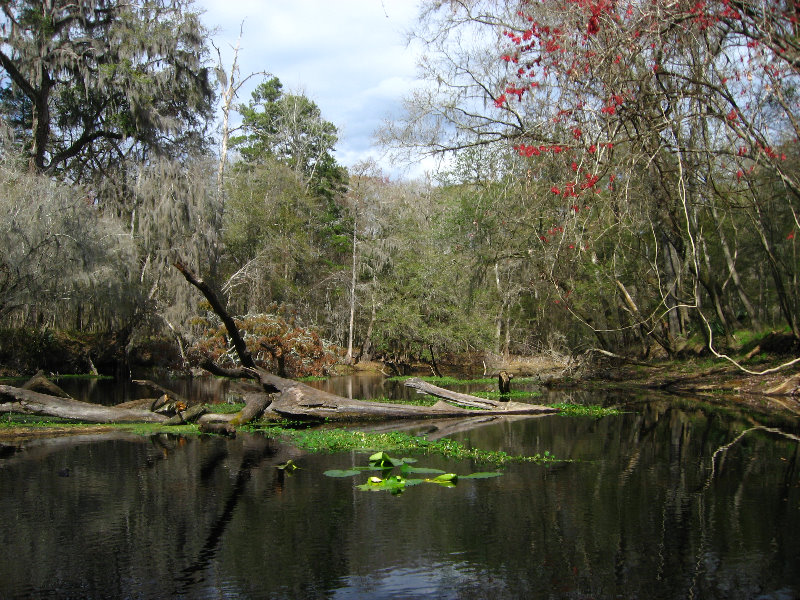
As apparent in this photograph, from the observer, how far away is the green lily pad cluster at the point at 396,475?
745 cm

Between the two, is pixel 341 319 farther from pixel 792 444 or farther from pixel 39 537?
pixel 39 537

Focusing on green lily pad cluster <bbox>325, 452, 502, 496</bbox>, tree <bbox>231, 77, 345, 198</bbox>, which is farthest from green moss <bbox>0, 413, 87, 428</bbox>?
tree <bbox>231, 77, 345, 198</bbox>

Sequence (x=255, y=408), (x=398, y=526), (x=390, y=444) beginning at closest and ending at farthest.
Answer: (x=398, y=526)
(x=390, y=444)
(x=255, y=408)

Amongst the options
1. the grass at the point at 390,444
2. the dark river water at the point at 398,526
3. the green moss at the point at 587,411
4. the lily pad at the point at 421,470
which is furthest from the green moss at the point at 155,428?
the green moss at the point at 587,411

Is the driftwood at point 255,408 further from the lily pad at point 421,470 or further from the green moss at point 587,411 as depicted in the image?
the lily pad at point 421,470

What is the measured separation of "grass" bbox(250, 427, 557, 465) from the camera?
30.1 feet

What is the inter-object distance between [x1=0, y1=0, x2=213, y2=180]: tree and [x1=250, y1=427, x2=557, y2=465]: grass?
16435 mm

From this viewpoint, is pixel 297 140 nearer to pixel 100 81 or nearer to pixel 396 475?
pixel 100 81

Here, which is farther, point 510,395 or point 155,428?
point 510,395

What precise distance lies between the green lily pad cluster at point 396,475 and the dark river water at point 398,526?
22 cm

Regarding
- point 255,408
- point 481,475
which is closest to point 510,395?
point 255,408

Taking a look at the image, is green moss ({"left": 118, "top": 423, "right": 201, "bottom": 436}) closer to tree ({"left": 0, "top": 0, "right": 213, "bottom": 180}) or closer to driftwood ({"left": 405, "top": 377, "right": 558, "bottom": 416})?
driftwood ({"left": 405, "top": 377, "right": 558, "bottom": 416})

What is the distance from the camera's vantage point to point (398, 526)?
6.02m

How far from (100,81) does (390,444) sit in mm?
18661
